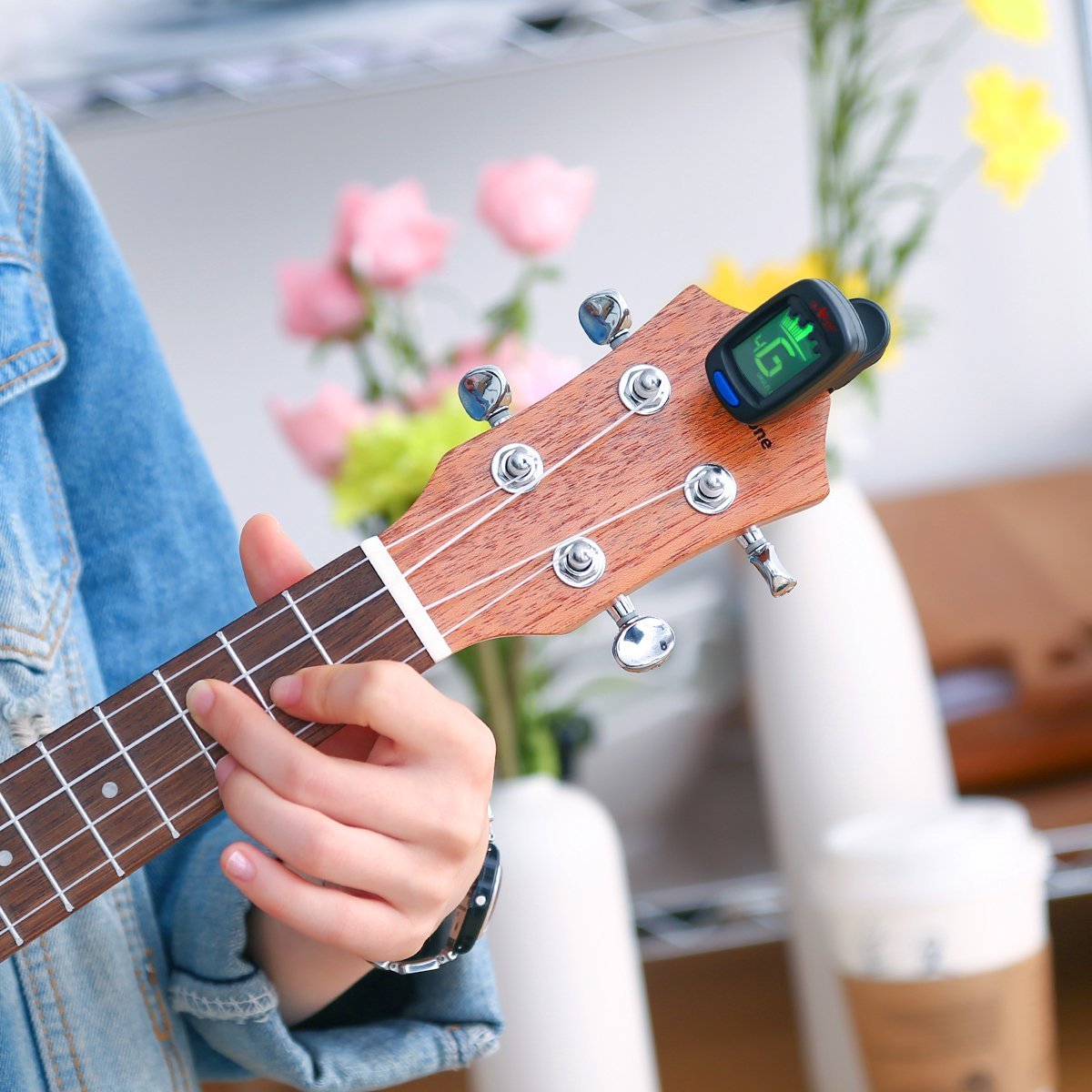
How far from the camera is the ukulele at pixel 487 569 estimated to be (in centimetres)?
39

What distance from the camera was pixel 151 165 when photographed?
107cm

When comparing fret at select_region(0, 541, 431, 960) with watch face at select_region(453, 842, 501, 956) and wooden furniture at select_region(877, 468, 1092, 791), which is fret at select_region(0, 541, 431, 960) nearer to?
watch face at select_region(453, 842, 501, 956)

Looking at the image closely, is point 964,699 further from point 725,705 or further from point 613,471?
point 613,471

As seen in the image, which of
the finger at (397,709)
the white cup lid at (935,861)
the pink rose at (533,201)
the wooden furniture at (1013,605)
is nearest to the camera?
the finger at (397,709)

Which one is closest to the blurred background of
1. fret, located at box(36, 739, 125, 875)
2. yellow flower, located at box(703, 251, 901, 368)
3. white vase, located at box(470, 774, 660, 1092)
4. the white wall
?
the white wall

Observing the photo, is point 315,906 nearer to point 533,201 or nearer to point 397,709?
point 397,709

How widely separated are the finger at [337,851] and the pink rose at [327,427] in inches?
17.1

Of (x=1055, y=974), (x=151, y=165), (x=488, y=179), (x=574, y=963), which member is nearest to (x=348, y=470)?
(x=488, y=179)

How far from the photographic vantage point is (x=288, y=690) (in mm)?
374

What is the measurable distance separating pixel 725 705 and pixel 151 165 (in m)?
0.69

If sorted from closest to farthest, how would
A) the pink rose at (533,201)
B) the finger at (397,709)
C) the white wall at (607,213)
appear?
1. the finger at (397,709)
2. the pink rose at (533,201)
3. the white wall at (607,213)

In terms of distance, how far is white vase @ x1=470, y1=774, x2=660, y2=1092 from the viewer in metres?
0.71

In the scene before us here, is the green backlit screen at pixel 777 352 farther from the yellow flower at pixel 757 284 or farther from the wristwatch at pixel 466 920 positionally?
the yellow flower at pixel 757 284

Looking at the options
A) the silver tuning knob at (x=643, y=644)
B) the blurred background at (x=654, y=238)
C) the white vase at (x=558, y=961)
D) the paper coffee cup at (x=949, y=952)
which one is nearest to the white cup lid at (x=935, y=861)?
the paper coffee cup at (x=949, y=952)
